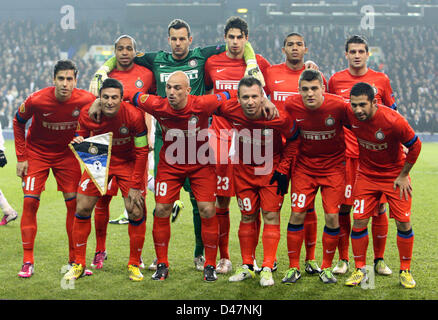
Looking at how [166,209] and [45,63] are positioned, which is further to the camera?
[45,63]

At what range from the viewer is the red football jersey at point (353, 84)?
224 inches

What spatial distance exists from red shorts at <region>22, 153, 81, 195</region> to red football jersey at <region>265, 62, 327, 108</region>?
212cm

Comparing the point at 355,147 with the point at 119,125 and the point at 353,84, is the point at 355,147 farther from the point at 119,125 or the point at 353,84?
the point at 119,125

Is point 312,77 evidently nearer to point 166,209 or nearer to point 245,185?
point 245,185

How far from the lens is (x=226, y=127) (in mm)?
5883

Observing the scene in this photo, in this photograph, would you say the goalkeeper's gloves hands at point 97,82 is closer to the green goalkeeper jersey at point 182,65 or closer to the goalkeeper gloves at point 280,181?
the green goalkeeper jersey at point 182,65

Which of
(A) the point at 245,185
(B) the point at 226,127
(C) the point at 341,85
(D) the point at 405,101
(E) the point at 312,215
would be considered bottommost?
(D) the point at 405,101

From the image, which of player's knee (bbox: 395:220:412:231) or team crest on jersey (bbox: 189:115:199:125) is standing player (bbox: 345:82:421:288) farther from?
team crest on jersey (bbox: 189:115:199:125)

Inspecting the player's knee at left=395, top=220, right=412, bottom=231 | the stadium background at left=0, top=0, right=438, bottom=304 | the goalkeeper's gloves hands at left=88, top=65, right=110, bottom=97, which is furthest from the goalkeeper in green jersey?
the stadium background at left=0, top=0, right=438, bottom=304

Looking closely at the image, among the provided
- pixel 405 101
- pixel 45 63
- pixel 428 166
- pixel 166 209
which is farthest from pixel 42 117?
pixel 45 63

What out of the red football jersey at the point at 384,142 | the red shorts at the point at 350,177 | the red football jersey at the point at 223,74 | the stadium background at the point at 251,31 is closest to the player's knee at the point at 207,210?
the red football jersey at the point at 223,74

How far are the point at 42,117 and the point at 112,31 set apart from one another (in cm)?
2866

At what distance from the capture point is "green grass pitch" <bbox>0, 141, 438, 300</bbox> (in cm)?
473

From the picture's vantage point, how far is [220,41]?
3152cm
